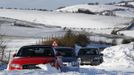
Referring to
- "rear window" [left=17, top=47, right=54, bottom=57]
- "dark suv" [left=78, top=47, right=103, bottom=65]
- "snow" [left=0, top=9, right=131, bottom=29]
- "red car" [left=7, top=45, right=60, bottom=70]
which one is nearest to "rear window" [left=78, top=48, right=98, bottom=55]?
"dark suv" [left=78, top=47, right=103, bottom=65]

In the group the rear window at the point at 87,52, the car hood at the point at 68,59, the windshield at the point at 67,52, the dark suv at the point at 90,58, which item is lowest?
the dark suv at the point at 90,58

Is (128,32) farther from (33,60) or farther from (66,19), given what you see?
(33,60)

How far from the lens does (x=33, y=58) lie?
19.1 meters

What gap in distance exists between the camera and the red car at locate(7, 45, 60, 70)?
61.5 feet

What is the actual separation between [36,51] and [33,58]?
45.8 inches

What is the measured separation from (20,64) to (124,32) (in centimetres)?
10344

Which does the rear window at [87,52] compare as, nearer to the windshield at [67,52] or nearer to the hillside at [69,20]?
the windshield at [67,52]

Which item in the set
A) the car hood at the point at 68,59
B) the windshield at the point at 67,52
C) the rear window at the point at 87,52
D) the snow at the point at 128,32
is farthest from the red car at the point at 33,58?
the snow at the point at 128,32

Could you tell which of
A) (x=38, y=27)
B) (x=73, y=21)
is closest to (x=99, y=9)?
(x=73, y=21)

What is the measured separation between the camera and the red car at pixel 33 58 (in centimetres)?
1875

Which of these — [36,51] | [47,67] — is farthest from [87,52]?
[47,67]

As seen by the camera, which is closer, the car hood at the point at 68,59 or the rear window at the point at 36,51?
the rear window at the point at 36,51

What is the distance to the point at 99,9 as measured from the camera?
195000 millimetres

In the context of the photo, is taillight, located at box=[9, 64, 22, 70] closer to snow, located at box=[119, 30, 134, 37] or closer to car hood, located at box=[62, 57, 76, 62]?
car hood, located at box=[62, 57, 76, 62]
